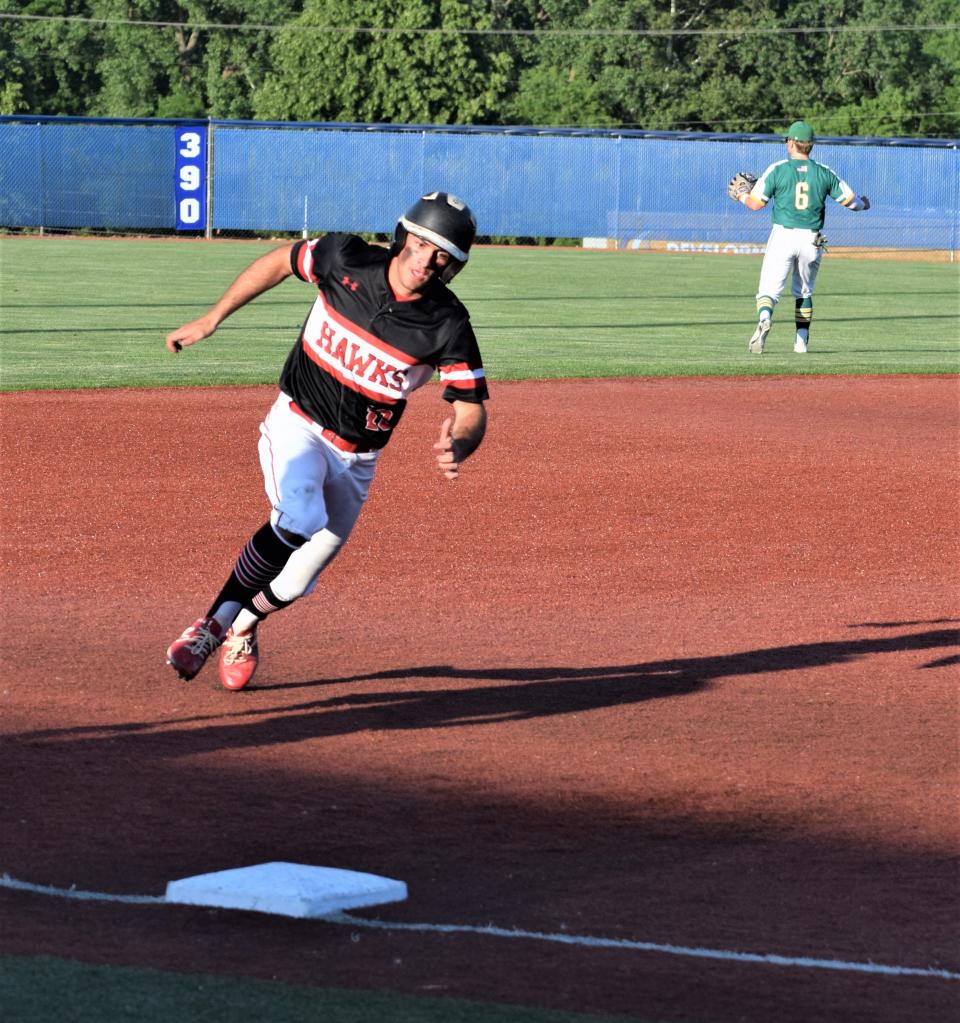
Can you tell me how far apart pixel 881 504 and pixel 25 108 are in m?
65.3

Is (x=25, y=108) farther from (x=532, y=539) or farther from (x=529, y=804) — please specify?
(x=529, y=804)

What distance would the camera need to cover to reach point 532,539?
1021 cm

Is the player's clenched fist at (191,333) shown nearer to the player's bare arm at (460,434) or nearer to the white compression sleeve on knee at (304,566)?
the white compression sleeve on knee at (304,566)

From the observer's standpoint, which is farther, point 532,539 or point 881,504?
point 881,504

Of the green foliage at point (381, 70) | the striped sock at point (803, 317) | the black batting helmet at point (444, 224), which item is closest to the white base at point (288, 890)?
the black batting helmet at point (444, 224)

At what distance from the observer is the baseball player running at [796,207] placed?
62.9 feet

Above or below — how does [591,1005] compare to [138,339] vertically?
above

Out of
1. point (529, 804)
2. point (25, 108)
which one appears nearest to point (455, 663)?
point (529, 804)

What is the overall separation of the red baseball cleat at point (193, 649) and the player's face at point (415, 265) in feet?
4.72

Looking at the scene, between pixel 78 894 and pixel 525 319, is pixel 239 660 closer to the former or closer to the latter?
pixel 78 894

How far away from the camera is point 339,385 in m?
6.60

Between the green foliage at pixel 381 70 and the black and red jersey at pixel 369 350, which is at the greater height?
the black and red jersey at pixel 369 350

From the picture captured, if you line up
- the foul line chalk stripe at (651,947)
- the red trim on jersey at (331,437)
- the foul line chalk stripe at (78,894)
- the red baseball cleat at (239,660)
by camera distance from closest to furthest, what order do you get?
the foul line chalk stripe at (651,947) < the foul line chalk stripe at (78,894) < the red trim on jersey at (331,437) < the red baseball cleat at (239,660)

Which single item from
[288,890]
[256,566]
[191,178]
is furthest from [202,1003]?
[191,178]
